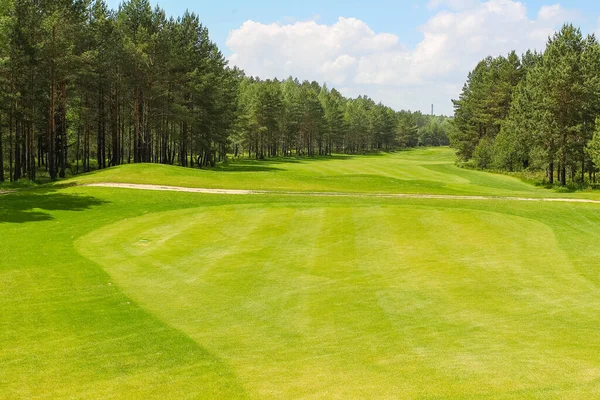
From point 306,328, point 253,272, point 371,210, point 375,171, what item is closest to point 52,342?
point 306,328

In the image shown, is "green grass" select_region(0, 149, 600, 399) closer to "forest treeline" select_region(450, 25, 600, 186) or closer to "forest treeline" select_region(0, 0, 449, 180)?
"forest treeline" select_region(0, 0, 449, 180)

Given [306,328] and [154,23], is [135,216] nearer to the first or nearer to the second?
[306,328]

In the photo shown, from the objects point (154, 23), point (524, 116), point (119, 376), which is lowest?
point (119, 376)

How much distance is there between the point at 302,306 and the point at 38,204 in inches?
937

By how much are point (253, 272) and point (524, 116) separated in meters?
60.3

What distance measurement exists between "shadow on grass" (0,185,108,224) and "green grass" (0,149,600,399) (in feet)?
1.53

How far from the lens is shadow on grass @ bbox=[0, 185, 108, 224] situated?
25.4 meters

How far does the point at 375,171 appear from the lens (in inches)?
2781

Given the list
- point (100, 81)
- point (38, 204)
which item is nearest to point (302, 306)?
point (38, 204)

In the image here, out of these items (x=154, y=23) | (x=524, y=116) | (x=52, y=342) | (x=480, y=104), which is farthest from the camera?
(x=480, y=104)

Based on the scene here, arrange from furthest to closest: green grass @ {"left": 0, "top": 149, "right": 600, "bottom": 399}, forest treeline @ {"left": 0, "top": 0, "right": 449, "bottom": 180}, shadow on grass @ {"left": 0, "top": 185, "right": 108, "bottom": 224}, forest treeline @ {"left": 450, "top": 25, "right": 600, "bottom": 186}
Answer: forest treeline @ {"left": 450, "top": 25, "right": 600, "bottom": 186} → forest treeline @ {"left": 0, "top": 0, "right": 449, "bottom": 180} → shadow on grass @ {"left": 0, "top": 185, "right": 108, "bottom": 224} → green grass @ {"left": 0, "top": 149, "right": 600, "bottom": 399}

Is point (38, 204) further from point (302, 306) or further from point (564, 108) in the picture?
point (564, 108)

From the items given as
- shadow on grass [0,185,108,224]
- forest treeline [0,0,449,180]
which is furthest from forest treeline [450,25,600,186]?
shadow on grass [0,185,108,224]

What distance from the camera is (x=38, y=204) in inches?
1166
